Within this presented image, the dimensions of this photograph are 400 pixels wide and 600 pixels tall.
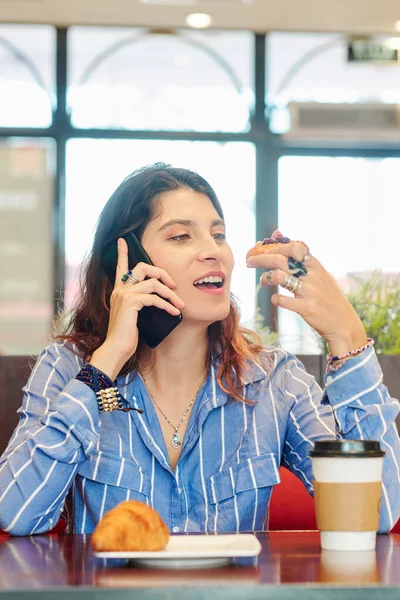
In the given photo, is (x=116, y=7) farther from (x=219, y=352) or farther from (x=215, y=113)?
(x=219, y=352)

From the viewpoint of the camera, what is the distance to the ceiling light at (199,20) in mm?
6375

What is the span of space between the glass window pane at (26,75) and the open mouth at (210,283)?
514cm

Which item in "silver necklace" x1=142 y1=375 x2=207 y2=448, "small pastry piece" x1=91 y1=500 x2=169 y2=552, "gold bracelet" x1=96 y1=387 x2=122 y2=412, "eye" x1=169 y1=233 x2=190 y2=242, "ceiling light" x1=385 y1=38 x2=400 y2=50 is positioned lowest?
"small pastry piece" x1=91 y1=500 x2=169 y2=552

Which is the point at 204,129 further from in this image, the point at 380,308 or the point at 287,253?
the point at 287,253

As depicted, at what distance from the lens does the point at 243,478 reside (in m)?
1.68

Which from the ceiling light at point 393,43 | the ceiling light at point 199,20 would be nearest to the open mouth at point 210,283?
the ceiling light at point 199,20

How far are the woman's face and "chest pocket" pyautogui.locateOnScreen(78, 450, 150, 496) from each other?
323 mm

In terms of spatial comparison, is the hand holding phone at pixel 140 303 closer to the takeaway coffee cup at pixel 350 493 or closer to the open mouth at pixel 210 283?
the open mouth at pixel 210 283

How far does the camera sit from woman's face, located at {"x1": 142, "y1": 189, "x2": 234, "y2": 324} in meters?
1.78

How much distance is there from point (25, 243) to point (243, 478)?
5.24 meters

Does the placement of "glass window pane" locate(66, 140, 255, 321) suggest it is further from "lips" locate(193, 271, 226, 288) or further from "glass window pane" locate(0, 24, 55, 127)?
"lips" locate(193, 271, 226, 288)

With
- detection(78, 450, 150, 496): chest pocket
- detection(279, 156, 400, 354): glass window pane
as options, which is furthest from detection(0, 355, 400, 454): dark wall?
detection(279, 156, 400, 354): glass window pane

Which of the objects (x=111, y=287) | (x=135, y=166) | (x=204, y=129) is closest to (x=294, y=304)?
(x=111, y=287)

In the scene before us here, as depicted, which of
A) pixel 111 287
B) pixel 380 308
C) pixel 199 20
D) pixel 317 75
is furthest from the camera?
pixel 317 75
